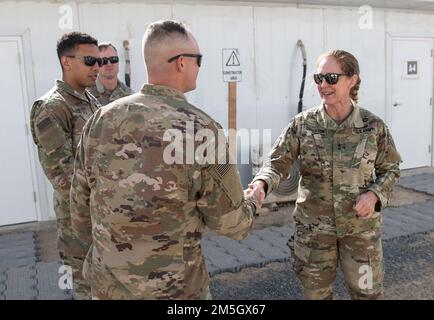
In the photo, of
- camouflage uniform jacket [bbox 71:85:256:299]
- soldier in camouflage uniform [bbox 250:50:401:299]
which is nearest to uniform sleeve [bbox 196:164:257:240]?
camouflage uniform jacket [bbox 71:85:256:299]

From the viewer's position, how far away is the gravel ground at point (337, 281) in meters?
3.73

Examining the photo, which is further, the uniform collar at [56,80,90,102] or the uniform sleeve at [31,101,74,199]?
the uniform collar at [56,80,90,102]

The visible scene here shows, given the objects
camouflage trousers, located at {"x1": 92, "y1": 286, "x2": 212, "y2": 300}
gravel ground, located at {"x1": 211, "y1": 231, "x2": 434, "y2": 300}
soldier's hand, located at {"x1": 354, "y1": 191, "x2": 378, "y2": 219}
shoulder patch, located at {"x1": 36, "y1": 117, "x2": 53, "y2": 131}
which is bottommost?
gravel ground, located at {"x1": 211, "y1": 231, "x2": 434, "y2": 300}

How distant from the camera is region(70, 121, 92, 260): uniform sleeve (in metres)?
1.86

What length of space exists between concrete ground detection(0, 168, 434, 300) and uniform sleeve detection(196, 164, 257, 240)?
2.12 meters

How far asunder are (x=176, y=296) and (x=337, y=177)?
129cm

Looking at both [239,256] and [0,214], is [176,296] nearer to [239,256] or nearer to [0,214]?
[239,256]

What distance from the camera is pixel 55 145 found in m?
2.59

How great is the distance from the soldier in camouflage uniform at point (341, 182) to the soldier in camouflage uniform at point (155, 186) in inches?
31.6

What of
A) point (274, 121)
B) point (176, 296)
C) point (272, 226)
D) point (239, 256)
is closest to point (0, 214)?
point (239, 256)

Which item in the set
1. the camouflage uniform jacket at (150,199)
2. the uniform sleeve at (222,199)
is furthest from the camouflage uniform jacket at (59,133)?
the uniform sleeve at (222,199)

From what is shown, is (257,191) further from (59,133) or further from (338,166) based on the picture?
(59,133)

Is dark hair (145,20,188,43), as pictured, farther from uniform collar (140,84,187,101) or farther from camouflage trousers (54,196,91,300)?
camouflage trousers (54,196,91,300)

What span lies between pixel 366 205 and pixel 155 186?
137 centimetres
